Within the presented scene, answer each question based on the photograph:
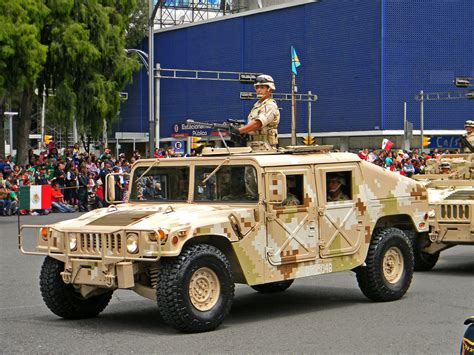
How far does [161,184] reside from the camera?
1120 centimetres

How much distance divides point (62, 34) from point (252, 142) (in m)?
27.0

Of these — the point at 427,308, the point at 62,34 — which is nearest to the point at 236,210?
the point at 427,308

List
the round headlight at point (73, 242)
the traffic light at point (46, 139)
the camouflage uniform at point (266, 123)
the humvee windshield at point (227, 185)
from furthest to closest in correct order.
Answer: the traffic light at point (46, 139), the camouflage uniform at point (266, 123), the humvee windshield at point (227, 185), the round headlight at point (73, 242)

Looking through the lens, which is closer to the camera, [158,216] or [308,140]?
[158,216]

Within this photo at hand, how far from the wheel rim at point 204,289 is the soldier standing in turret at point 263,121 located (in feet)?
7.92

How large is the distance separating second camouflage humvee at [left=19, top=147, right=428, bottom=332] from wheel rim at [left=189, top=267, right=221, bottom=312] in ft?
0.03

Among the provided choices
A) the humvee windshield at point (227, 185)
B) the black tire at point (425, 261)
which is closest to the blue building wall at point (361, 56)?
the black tire at point (425, 261)

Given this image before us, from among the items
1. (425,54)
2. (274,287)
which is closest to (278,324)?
(274,287)

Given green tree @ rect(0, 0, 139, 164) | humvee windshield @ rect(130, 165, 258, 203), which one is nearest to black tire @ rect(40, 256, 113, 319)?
humvee windshield @ rect(130, 165, 258, 203)

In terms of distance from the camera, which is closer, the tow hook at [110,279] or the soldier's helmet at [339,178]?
the tow hook at [110,279]

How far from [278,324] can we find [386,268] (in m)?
2.18

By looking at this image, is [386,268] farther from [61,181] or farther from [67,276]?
[61,181]

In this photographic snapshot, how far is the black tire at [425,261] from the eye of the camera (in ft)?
51.3

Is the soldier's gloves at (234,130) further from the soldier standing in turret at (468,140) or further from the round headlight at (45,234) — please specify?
the soldier standing in turret at (468,140)
